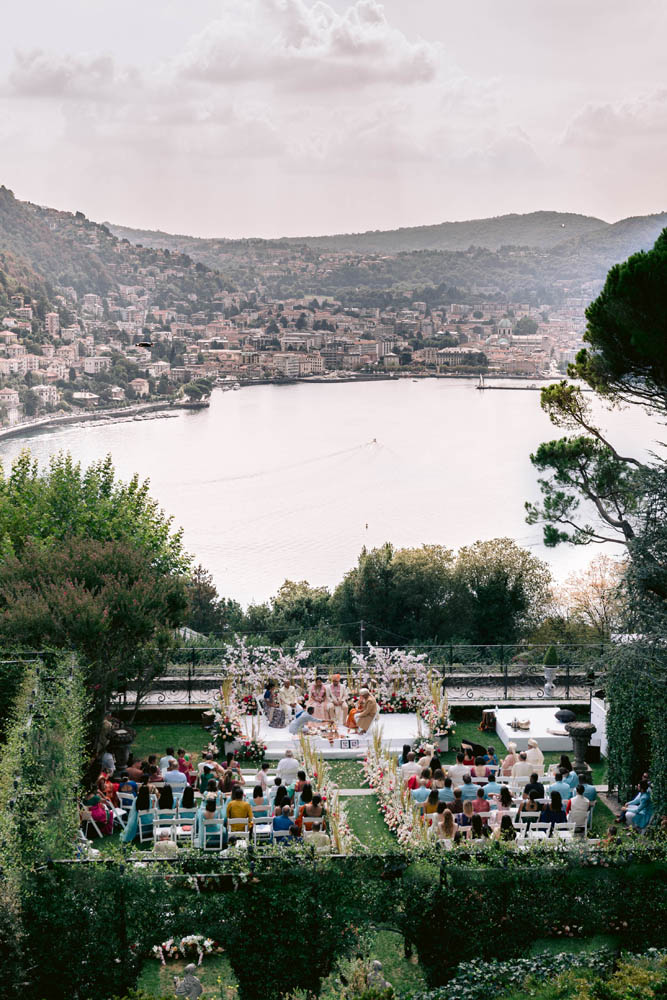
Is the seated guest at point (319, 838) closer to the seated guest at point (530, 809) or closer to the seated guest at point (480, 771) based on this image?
the seated guest at point (530, 809)

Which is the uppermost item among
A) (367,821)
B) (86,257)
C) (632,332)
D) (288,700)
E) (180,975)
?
(86,257)

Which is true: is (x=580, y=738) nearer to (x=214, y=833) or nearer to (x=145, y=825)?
(x=214, y=833)

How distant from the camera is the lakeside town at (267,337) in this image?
327ft

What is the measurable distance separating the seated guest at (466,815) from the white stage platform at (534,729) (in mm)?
3739

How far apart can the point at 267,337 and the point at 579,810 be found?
354 feet

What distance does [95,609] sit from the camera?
11.8 meters

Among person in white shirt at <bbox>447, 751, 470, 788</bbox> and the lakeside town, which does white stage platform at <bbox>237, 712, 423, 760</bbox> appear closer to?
person in white shirt at <bbox>447, 751, 470, 788</bbox>

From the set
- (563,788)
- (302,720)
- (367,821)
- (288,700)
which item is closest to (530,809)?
(563,788)

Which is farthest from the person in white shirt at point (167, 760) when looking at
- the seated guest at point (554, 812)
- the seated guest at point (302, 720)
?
the seated guest at point (554, 812)

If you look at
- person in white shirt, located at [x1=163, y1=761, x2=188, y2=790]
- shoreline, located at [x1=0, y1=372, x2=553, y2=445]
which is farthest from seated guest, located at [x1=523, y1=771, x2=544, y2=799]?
shoreline, located at [x1=0, y1=372, x2=553, y2=445]

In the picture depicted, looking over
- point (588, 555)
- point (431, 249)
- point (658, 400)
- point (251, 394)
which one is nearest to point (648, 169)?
point (431, 249)

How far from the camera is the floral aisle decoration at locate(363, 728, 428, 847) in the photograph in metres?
9.34

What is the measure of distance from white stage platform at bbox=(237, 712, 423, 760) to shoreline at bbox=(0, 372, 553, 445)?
73710mm

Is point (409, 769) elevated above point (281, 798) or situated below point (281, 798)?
above
